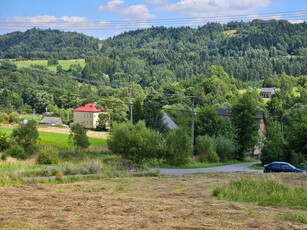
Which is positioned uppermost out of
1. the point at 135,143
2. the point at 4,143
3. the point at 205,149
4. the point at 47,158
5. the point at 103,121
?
the point at 135,143

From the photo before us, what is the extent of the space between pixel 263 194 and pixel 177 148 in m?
26.7

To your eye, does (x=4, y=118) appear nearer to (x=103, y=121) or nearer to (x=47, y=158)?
(x=103, y=121)

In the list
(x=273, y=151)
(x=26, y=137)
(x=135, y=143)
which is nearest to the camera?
(x=135, y=143)

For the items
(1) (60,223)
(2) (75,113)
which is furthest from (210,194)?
(2) (75,113)

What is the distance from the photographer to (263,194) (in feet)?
55.2

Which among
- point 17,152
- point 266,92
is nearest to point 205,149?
point 17,152

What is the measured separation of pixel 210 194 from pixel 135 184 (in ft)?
16.0

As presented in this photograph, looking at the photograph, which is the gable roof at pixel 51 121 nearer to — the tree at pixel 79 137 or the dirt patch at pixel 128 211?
the tree at pixel 79 137

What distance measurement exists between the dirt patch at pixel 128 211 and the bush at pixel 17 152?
2369cm

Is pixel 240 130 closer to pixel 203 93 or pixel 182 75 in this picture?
pixel 203 93

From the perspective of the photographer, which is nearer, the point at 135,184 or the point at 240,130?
the point at 135,184

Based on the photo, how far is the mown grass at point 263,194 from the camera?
15547 millimetres

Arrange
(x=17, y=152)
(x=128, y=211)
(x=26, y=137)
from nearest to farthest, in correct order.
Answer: (x=128, y=211) < (x=17, y=152) < (x=26, y=137)

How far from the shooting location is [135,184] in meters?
21.6
